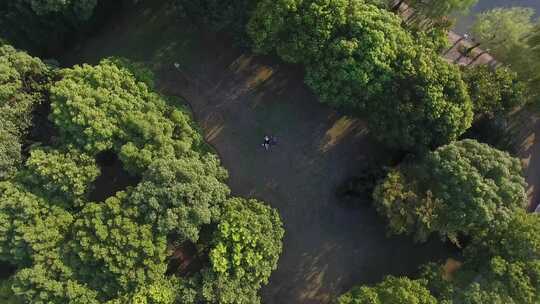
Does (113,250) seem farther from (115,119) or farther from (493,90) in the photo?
(493,90)

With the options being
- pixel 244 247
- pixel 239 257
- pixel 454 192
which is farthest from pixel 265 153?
pixel 454 192

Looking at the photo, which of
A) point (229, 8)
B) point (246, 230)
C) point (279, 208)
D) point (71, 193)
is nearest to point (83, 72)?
point (71, 193)

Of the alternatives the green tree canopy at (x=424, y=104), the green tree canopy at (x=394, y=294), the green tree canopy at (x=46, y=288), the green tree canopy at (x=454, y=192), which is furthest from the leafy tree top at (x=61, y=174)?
the green tree canopy at (x=424, y=104)

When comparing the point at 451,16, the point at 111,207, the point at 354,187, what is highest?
the point at 451,16

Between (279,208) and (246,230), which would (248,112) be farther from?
(246,230)

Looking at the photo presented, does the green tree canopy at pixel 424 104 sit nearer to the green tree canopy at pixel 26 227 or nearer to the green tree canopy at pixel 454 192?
the green tree canopy at pixel 454 192

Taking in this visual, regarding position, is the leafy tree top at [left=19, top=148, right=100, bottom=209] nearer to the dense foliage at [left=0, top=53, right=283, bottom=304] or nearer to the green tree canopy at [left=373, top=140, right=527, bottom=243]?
the dense foliage at [left=0, top=53, right=283, bottom=304]
